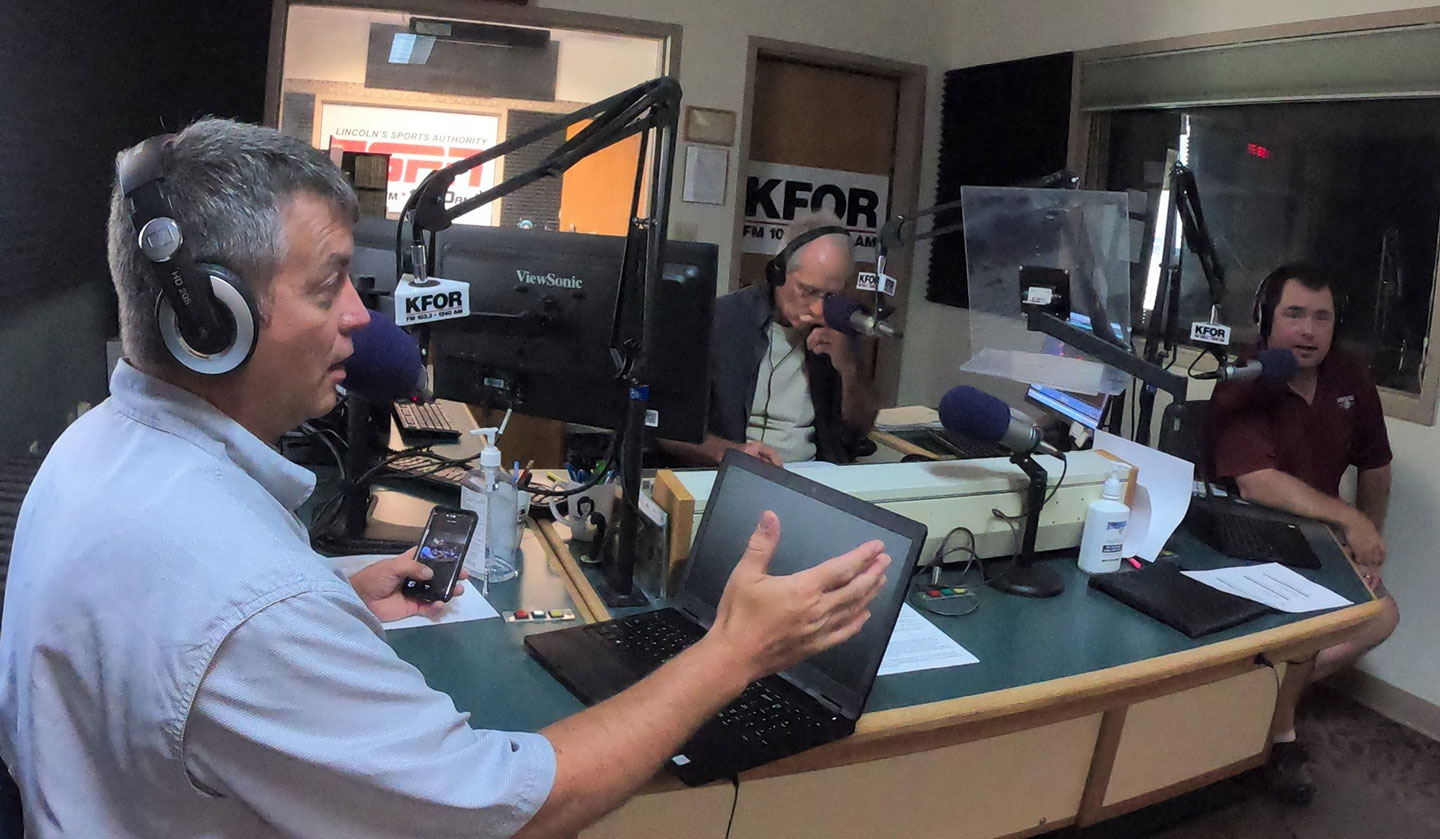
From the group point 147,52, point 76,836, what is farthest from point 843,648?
point 147,52

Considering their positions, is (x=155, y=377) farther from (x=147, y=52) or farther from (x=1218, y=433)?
(x=1218, y=433)

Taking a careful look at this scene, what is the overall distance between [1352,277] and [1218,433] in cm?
84

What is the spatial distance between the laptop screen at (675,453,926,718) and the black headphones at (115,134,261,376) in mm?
711

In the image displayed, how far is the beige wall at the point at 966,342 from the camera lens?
107 inches

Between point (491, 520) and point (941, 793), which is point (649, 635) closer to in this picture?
point (491, 520)

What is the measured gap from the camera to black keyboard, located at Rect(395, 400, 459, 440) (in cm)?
229

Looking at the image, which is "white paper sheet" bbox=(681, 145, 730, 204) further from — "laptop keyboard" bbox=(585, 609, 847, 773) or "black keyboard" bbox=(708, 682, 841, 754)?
"black keyboard" bbox=(708, 682, 841, 754)

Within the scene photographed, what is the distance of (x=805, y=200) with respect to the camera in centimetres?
441

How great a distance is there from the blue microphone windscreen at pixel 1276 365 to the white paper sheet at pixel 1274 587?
0.48 meters

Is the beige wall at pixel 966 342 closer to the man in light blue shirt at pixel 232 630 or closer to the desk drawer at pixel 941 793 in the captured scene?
the desk drawer at pixel 941 793

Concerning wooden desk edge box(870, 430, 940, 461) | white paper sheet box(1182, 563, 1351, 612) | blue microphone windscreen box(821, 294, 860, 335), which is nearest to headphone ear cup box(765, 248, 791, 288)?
blue microphone windscreen box(821, 294, 860, 335)

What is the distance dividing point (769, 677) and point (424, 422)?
141 cm

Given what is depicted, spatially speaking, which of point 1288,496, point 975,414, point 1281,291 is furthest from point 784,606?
point 1281,291

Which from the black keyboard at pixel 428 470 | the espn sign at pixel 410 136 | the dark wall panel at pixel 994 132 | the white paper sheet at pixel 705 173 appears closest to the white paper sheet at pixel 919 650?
the black keyboard at pixel 428 470
